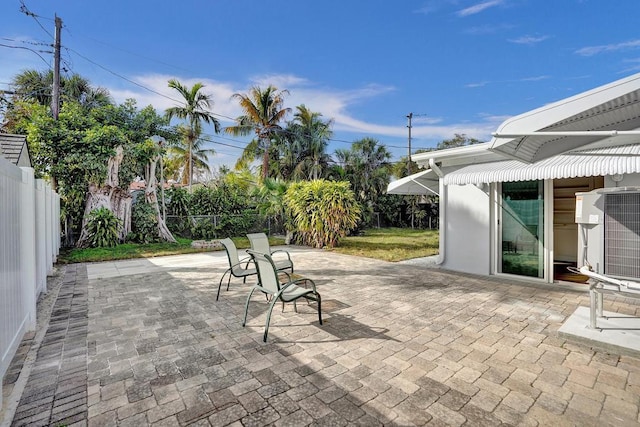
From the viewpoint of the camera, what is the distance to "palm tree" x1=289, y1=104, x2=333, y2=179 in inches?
1105

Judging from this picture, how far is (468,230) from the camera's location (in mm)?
9492

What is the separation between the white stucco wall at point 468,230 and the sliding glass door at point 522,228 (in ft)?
1.41

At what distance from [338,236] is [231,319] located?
1072 centimetres

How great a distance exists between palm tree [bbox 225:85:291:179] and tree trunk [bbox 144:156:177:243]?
36.1 feet

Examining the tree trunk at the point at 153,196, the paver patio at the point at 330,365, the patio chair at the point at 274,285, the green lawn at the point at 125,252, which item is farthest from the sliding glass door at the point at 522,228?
the tree trunk at the point at 153,196

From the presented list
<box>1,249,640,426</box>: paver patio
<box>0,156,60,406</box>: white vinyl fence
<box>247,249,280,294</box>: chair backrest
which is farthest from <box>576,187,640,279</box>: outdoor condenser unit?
<box>0,156,60,406</box>: white vinyl fence

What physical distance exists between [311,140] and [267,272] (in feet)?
82.6

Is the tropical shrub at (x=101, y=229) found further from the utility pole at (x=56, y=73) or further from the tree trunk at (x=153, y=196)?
the utility pole at (x=56, y=73)

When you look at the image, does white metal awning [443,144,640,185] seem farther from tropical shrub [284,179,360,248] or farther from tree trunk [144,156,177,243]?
tree trunk [144,156,177,243]

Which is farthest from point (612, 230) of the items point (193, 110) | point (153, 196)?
point (193, 110)

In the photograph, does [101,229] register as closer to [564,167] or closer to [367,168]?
[564,167]

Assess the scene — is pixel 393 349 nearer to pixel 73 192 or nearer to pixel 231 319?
pixel 231 319

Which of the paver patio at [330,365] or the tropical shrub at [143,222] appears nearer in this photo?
the paver patio at [330,365]

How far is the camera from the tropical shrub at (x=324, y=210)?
1534 cm
